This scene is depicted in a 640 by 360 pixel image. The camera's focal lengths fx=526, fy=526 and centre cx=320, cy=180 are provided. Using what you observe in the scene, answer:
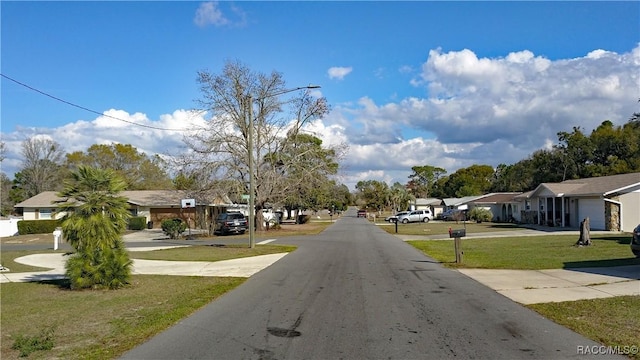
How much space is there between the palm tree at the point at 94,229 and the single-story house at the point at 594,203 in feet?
110

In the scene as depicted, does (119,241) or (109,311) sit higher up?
(119,241)

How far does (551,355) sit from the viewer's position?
6.71 metres

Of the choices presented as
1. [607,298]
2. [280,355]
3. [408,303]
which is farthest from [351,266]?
[280,355]

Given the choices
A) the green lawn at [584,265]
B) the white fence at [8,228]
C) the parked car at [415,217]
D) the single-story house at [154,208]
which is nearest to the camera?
the green lawn at [584,265]

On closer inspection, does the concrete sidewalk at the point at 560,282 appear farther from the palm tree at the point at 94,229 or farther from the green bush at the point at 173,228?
the green bush at the point at 173,228

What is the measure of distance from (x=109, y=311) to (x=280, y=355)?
487cm

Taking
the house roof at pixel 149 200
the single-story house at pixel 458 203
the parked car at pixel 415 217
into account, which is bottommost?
the parked car at pixel 415 217

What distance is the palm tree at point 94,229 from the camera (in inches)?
498

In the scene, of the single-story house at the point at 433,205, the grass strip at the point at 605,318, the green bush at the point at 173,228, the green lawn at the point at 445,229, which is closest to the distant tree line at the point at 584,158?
the single-story house at the point at 433,205

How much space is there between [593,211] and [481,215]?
26895 millimetres

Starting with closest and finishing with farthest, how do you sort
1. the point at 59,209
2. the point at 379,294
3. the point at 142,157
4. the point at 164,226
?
the point at 379,294 → the point at 59,209 → the point at 164,226 → the point at 142,157

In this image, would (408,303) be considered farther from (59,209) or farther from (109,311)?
(59,209)

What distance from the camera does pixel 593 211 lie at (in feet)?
127

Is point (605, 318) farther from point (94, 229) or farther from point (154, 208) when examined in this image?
point (154, 208)
